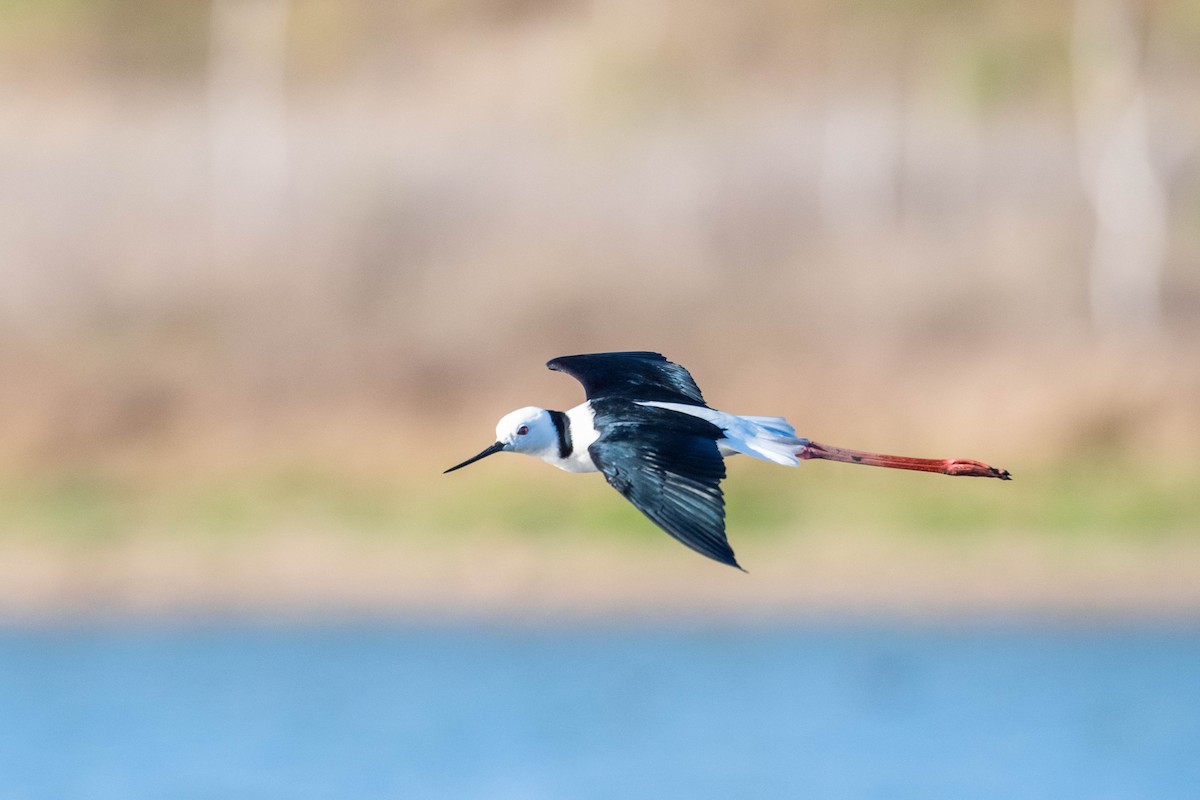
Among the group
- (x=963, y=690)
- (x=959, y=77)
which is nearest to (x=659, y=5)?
(x=959, y=77)

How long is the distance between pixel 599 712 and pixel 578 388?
352 cm

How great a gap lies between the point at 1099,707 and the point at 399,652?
5972 millimetres

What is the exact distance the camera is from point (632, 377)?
764 centimetres

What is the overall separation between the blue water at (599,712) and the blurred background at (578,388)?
0.05 m

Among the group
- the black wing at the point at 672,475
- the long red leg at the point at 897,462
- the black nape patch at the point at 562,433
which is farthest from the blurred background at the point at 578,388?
the black wing at the point at 672,475

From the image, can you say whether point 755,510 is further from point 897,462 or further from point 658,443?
point 658,443

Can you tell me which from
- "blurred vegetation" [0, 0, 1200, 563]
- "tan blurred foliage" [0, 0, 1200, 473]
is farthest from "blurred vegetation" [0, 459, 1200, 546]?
"tan blurred foliage" [0, 0, 1200, 473]

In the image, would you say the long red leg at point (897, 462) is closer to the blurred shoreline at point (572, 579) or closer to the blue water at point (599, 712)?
the blue water at point (599, 712)

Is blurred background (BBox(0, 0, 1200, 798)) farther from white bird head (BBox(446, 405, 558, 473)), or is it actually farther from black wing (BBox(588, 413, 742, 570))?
black wing (BBox(588, 413, 742, 570))

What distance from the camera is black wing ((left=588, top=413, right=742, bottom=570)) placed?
573 centimetres

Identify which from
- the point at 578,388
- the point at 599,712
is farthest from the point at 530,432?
the point at 578,388

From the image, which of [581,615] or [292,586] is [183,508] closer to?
[292,586]

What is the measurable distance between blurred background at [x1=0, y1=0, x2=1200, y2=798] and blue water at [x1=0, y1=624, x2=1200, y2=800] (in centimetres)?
5

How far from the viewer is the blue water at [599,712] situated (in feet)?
47.9
